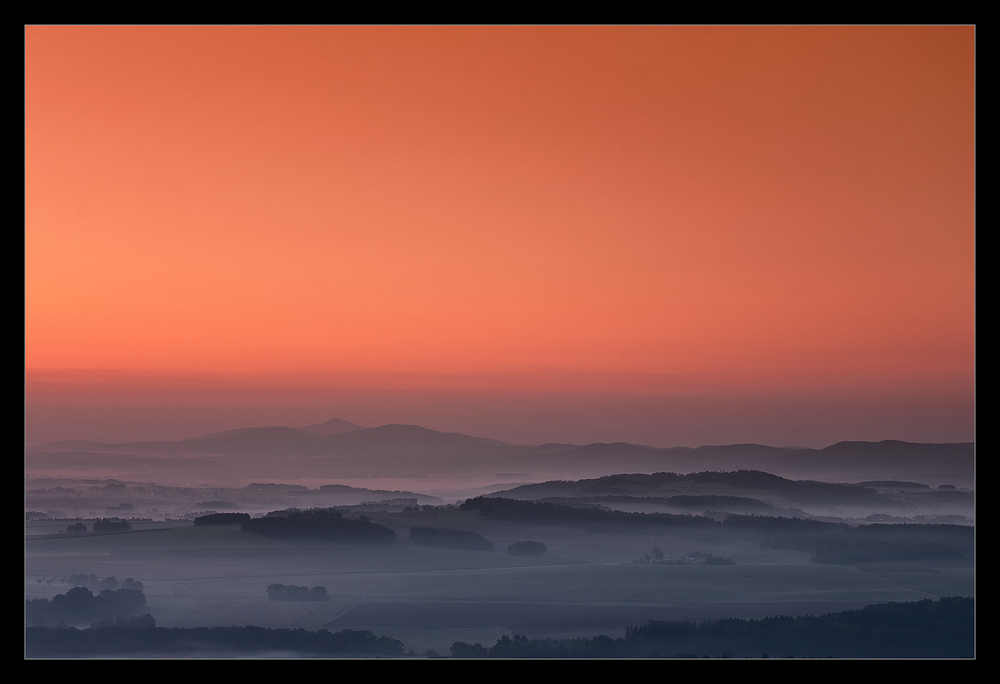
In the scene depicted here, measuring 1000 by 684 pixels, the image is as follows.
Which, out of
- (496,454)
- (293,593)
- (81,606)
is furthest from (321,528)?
(81,606)

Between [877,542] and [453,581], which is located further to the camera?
[877,542]

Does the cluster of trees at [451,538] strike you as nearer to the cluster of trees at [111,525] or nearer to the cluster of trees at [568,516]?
the cluster of trees at [568,516]

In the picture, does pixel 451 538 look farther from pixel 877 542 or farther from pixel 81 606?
pixel 877 542

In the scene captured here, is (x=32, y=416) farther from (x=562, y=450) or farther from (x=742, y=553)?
(x=742, y=553)

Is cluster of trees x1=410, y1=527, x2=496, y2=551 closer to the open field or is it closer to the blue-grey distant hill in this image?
the open field

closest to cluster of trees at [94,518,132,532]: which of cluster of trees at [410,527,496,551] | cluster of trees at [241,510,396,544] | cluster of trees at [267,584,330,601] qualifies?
cluster of trees at [241,510,396,544]
